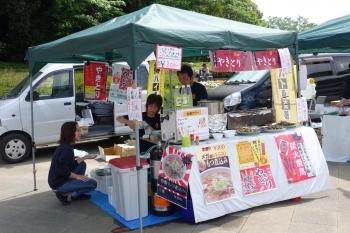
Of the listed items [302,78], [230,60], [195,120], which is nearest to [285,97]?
[302,78]

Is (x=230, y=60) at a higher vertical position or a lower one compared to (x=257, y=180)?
higher

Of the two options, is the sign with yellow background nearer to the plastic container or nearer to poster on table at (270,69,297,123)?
poster on table at (270,69,297,123)

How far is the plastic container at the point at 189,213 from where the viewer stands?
4453 millimetres

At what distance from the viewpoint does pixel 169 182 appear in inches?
175

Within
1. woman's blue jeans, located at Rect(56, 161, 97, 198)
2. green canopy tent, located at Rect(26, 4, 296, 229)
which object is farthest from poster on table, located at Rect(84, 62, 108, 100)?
woman's blue jeans, located at Rect(56, 161, 97, 198)

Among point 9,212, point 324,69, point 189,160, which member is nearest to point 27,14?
point 324,69

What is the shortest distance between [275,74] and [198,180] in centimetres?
249

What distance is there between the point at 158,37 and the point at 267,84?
541 centimetres

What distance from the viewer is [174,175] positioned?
173 inches

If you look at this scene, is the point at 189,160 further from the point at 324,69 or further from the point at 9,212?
the point at 324,69

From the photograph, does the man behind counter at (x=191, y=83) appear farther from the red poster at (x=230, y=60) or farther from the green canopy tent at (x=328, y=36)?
the green canopy tent at (x=328, y=36)

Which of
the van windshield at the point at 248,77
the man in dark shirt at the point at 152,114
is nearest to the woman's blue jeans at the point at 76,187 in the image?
the man in dark shirt at the point at 152,114

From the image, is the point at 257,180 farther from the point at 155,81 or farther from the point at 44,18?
the point at 44,18

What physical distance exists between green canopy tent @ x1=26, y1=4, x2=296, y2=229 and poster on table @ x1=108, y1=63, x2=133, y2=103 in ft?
3.78
